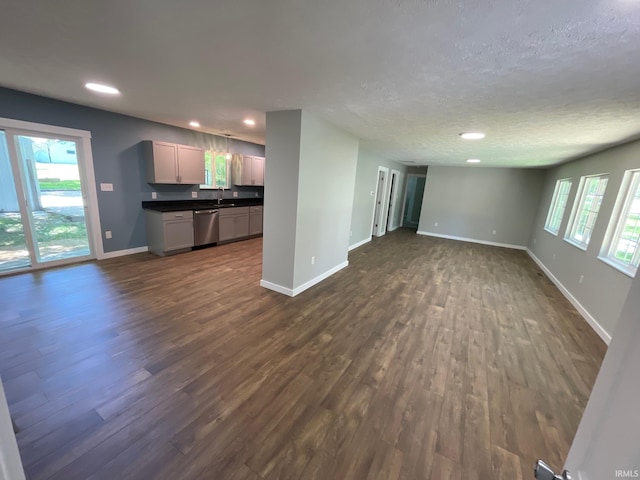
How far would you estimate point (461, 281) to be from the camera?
4.61 metres

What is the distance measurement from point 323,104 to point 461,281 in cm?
380

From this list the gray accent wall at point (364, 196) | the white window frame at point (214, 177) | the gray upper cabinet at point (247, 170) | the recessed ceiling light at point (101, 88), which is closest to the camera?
the recessed ceiling light at point (101, 88)

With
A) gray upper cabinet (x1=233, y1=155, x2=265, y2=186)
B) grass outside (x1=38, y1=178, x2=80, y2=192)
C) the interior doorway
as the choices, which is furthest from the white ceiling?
the interior doorway

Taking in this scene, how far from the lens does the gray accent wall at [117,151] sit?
11.7ft

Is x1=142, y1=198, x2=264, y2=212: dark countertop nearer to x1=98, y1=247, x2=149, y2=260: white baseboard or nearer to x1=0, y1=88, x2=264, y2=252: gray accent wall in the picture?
x1=0, y1=88, x2=264, y2=252: gray accent wall

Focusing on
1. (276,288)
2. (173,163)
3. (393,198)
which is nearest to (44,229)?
(173,163)

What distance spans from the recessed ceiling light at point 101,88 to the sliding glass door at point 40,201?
157 centimetres

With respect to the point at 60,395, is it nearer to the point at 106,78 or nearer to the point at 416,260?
the point at 106,78

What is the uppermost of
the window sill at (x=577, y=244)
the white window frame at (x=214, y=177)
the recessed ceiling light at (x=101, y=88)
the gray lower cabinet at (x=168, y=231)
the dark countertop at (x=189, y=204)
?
the recessed ceiling light at (x=101, y=88)

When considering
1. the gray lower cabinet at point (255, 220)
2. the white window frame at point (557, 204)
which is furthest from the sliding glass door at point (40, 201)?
the white window frame at point (557, 204)

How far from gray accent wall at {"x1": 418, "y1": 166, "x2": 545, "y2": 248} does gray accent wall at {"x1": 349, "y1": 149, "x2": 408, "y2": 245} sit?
7.35 feet

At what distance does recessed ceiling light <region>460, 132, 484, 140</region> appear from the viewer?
3.43 meters

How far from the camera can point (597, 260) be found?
11.3 ft

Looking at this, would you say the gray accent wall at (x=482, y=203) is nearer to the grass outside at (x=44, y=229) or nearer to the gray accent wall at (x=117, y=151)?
the gray accent wall at (x=117, y=151)
